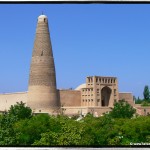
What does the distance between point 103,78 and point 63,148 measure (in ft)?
55.5

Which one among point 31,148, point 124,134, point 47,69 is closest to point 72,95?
point 47,69

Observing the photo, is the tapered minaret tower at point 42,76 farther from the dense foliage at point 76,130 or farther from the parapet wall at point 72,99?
the dense foliage at point 76,130

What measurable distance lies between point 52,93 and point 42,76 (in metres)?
1.03

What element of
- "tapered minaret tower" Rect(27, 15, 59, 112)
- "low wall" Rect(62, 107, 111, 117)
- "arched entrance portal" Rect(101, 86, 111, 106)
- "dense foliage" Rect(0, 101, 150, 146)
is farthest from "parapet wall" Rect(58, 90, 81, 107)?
"dense foliage" Rect(0, 101, 150, 146)

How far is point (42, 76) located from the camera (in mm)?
16234

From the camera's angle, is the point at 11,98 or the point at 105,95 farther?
the point at 105,95

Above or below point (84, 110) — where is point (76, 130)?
below

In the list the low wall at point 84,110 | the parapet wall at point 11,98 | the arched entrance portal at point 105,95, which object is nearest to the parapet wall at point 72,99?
the low wall at point 84,110

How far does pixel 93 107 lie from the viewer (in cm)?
1634

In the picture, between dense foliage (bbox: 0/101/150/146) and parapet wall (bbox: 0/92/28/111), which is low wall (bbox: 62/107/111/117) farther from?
dense foliage (bbox: 0/101/150/146)

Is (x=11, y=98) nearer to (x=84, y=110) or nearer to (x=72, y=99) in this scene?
(x=72, y=99)

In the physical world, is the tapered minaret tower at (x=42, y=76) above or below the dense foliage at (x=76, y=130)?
above

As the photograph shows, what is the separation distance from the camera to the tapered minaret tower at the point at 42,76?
14.9m

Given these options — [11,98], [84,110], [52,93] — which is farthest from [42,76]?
[84,110]
